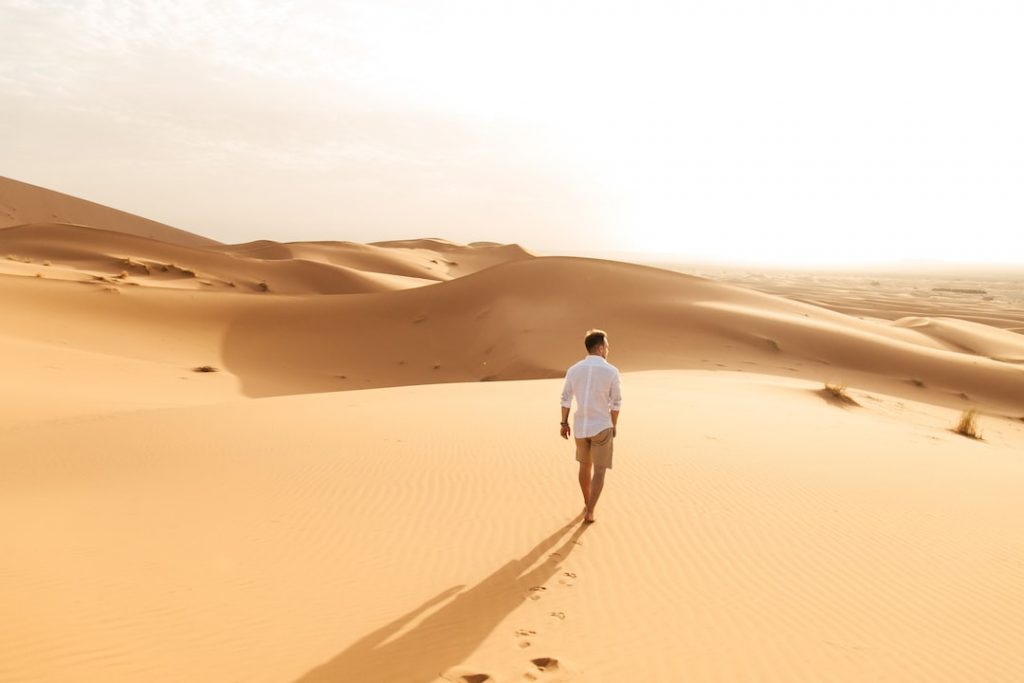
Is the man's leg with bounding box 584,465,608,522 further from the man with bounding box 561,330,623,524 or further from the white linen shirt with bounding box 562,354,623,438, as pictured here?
the white linen shirt with bounding box 562,354,623,438

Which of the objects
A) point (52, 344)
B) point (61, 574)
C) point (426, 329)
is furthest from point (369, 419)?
point (426, 329)

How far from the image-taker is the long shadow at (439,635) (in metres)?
3.29

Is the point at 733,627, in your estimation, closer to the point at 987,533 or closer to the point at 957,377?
the point at 987,533

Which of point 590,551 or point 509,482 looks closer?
point 590,551

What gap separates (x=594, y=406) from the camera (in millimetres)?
5125

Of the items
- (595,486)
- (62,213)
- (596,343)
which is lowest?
(595,486)

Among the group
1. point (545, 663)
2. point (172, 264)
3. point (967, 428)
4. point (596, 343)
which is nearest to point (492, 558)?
point (545, 663)

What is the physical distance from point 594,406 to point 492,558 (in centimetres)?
143

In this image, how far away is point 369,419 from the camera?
30.0 feet

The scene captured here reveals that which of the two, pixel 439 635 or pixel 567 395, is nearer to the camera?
pixel 439 635

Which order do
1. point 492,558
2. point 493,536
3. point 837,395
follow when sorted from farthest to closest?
1. point 837,395
2. point 493,536
3. point 492,558

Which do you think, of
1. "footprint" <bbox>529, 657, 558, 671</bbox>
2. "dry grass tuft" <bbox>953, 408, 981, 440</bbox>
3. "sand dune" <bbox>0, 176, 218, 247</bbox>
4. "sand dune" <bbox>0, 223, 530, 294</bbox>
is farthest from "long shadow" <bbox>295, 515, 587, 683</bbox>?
"sand dune" <bbox>0, 176, 218, 247</bbox>

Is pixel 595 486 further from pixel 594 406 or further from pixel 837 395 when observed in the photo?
pixel 837 395

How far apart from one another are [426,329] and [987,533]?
765 inches
